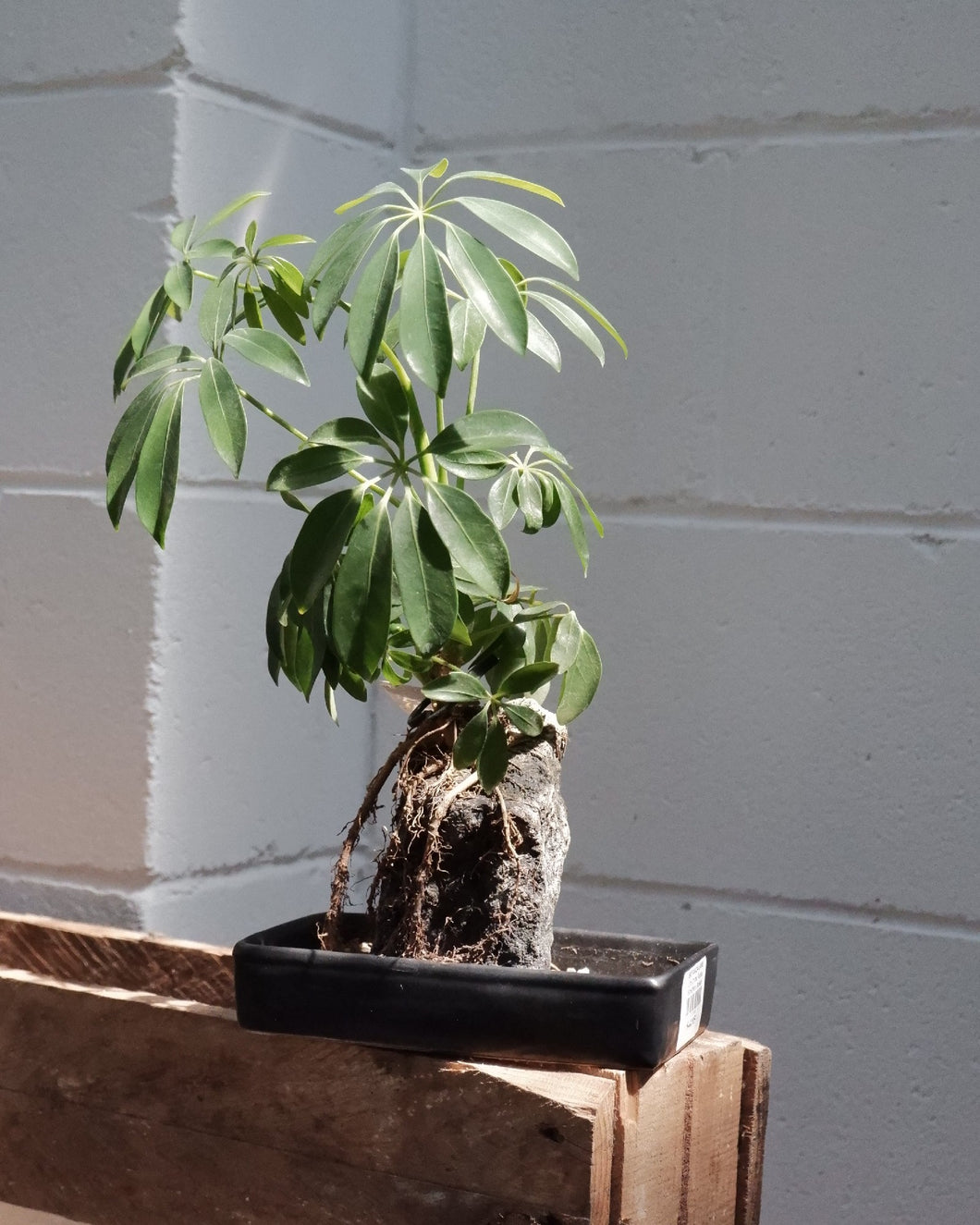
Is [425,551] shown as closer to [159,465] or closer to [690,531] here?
[159,465]

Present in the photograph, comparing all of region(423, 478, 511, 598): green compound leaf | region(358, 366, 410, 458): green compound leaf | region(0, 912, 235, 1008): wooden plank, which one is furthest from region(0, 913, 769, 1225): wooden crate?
region(358, 366, 410, 458): green compound leaf

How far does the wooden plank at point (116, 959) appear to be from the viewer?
115 cm

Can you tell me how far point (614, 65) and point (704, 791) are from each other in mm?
847

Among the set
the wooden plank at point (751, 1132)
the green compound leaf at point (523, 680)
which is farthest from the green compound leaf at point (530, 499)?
the wooden plank at point (751, 1132)

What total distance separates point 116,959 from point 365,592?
55cm

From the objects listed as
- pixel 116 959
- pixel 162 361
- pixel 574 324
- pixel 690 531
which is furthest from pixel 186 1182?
pixel 690 531

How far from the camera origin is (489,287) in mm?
831

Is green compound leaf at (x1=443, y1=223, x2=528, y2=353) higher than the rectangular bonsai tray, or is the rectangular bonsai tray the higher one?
green compound leaf at (x1=443, y1=223, x2=528, y2=353)

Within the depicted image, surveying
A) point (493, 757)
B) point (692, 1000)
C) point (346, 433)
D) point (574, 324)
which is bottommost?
point (692, 1000)

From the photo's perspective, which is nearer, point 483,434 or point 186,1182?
point 483,434

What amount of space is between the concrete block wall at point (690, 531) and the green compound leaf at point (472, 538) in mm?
627

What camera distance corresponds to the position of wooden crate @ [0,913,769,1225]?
84cm

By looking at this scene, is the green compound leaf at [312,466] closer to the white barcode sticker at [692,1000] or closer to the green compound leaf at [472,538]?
the green compound leaf at [472,538]

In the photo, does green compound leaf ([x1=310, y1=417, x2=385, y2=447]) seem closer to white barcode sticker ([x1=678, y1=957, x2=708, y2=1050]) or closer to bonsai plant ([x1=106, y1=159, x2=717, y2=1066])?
bonsai plant ([x1=106, y1=159, x2=717, y2=1066])
